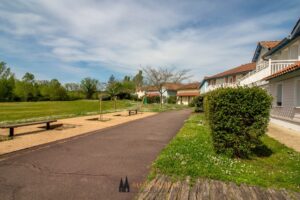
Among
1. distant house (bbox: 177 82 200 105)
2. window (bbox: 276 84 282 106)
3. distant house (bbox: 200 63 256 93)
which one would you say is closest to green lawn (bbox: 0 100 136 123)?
window (bbox: 276 84 282 106)

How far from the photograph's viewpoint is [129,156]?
19.5 feet

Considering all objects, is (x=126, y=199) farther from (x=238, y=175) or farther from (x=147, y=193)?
(x=238, y=175)

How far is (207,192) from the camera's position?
11.7ft

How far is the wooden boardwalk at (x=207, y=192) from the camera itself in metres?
3.41

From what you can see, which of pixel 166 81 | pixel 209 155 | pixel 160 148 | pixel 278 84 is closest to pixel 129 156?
pixel 160 148

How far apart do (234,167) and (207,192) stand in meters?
1.52

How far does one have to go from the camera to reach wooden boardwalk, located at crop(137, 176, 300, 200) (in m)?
3.41

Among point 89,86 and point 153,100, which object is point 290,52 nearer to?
point 153,100

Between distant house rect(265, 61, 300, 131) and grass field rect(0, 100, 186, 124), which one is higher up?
distant house rect(265, 61, 300, 131)

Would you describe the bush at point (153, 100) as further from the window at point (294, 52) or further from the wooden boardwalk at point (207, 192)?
the wooden boardwalk at point (207, 192)

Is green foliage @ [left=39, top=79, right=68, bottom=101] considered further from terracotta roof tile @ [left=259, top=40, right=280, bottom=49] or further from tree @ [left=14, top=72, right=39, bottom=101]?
terracotta roof tile @ [left=259, top=40, right=280, bottom=49]

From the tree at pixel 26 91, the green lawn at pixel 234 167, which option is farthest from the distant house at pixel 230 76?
the tree at pixel 26 91

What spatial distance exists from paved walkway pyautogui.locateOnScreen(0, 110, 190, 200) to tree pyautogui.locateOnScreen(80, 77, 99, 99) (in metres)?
65.2

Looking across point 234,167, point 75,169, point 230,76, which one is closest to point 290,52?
point 234,167
